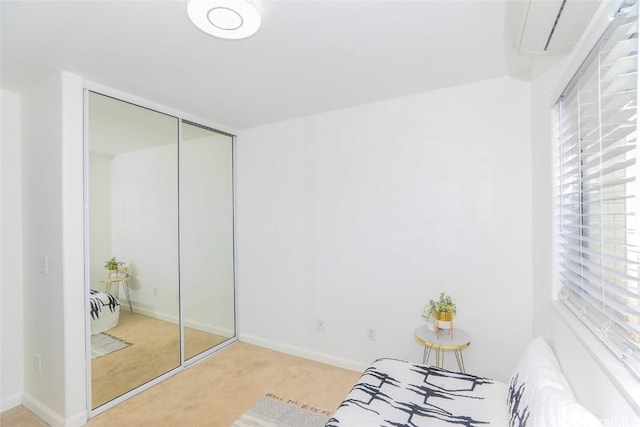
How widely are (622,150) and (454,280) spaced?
1616mm

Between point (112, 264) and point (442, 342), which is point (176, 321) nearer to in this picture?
point (112, 264)

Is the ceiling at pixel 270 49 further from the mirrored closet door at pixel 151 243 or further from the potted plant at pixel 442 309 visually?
the potted plant at pixel 442 309

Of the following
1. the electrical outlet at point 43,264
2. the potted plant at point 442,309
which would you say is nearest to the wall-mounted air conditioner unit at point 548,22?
the potted plant at point 442,309

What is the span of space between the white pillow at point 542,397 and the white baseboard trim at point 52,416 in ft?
8.70

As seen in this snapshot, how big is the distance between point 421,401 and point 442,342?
2.03 feet

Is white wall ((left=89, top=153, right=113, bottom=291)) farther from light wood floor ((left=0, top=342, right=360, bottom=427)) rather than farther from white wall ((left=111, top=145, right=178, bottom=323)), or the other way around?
light wood floor ((left=0, top=342, right=360, bottom=427))

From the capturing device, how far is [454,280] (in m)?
2.43

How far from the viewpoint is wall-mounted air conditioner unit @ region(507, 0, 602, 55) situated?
3.86 feet

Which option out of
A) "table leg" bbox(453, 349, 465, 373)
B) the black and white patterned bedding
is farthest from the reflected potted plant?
"table leg" bbox(453, 349, 465, 373)

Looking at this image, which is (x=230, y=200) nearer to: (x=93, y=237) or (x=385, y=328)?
(x=93, y=237)

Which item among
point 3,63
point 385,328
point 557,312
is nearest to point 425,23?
point 557,312

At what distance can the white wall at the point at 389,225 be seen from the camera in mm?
2262

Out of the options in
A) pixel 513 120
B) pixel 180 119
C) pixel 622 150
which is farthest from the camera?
pixel 180 119

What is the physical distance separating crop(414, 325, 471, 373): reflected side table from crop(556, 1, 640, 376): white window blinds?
720 millimetres
